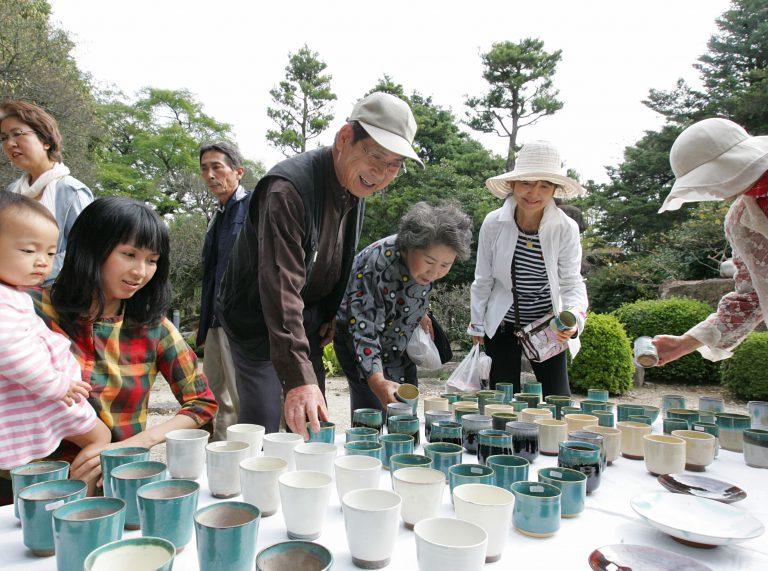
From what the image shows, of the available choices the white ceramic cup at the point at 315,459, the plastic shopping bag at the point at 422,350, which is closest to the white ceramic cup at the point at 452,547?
the white ceramic cup at the point at 315,459

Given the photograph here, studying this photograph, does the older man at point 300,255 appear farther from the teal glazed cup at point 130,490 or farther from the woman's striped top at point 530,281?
the woman's striped top at point 530,281

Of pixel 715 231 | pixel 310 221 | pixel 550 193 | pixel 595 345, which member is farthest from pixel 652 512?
pixel 715 231

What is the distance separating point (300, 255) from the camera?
188 cm

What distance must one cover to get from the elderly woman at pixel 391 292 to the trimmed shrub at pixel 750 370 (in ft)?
18.9

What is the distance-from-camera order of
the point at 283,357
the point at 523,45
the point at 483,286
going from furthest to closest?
the point at 523,45
the point at 483,286
the point at 283,357

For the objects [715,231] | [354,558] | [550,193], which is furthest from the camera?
[715,231]

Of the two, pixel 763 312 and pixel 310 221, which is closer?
pixel 310 221

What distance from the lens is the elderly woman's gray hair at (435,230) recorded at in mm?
2381

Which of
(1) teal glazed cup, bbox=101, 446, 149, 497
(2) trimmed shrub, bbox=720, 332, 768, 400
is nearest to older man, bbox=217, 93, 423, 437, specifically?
(1) teal glazed cup, bbox=101, 446, 149, 497

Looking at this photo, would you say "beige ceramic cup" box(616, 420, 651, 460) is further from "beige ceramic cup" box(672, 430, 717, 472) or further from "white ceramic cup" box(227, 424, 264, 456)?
"white ceramic cup" box(227, 424, 264, 456)

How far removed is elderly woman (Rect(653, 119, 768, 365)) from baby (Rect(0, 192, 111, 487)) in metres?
2.18

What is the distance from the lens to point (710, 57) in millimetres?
16922

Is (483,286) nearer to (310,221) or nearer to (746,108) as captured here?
(310,221)

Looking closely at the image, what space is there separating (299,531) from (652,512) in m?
0.80
